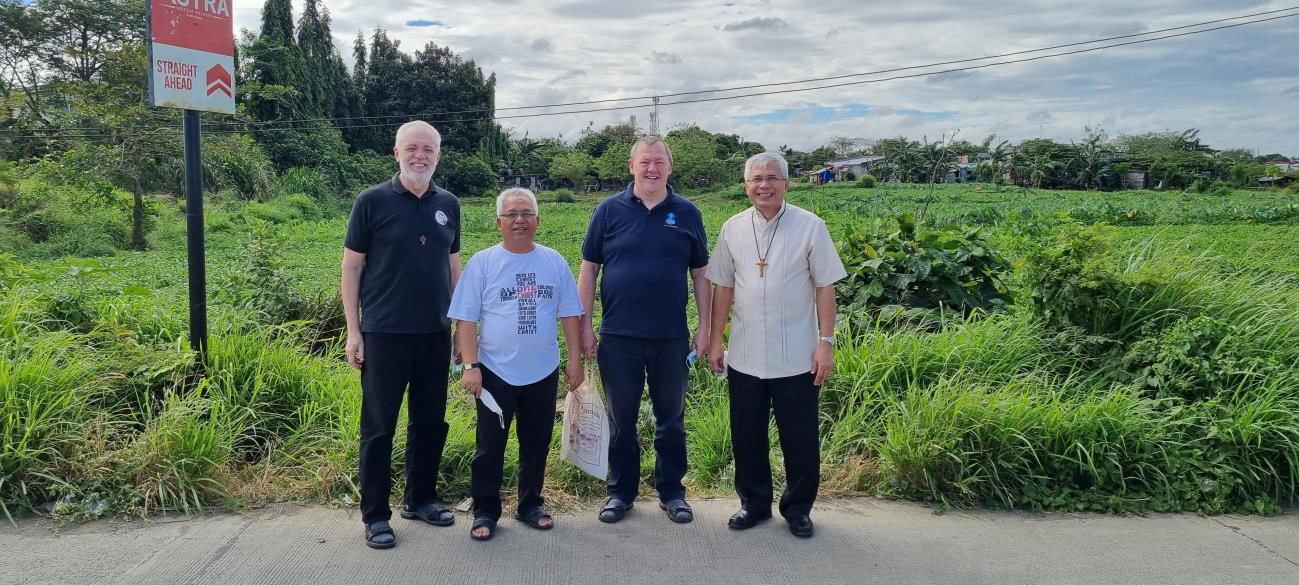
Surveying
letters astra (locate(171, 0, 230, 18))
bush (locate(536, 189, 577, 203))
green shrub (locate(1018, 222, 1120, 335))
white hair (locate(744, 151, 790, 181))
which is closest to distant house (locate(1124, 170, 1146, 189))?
bush (locate(536, 189, 577, 203))

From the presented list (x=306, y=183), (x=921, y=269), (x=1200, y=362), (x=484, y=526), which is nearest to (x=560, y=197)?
(x=306, y=183)

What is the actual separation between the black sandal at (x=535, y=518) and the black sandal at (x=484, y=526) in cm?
16

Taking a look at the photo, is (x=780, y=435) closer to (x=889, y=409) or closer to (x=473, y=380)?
(x=889, y=409)

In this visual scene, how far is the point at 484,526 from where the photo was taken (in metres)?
3.47

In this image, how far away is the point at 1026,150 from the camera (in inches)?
2069

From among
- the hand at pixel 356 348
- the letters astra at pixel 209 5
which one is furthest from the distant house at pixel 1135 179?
the hand at pixel 356 348

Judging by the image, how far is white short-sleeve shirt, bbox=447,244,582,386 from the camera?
347cm

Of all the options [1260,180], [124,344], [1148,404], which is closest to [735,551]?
[1148,404]

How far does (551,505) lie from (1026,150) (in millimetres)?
55647

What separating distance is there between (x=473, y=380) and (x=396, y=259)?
2.00ft

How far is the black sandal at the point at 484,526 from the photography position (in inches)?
136

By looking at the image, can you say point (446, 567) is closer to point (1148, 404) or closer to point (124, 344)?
point (124, 344)

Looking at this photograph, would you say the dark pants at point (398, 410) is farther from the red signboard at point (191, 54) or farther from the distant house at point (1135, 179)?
the distant house at point (1135, 179)

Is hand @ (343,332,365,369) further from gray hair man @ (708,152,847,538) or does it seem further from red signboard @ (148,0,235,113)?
red signboard @ (148,0,235,113)
